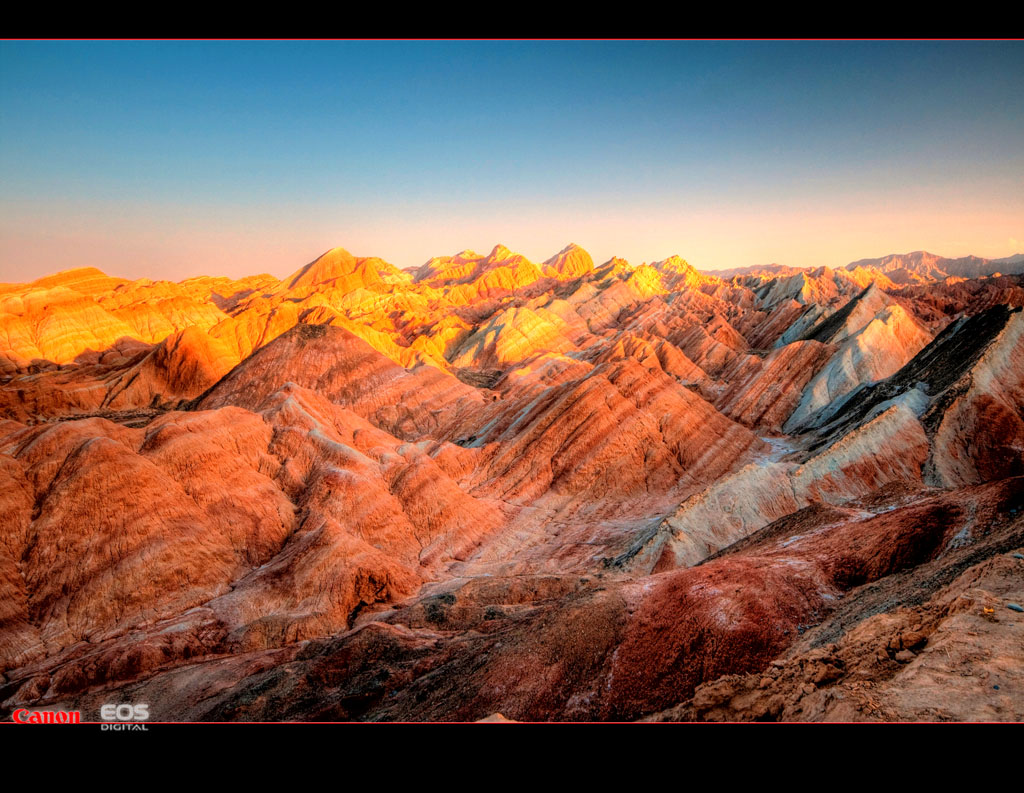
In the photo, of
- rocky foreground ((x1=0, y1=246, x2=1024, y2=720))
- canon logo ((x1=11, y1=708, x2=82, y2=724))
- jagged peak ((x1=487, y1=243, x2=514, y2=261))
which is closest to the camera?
canon logo ((x1=11, y1=708, x2=82, y2=724))

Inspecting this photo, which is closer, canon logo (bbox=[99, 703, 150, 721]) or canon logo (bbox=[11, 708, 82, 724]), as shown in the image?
canon logo (bbox=[99, 703, 150, 721])

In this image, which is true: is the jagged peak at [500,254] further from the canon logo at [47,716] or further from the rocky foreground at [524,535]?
the canon logo at [47,716]

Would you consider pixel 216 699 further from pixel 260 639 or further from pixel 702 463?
pixel 702 463

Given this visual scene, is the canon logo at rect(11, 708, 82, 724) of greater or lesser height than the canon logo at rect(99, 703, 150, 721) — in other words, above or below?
below

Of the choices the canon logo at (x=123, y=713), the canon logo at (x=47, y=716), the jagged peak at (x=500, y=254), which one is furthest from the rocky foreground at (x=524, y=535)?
the jagged peak at (x=500, y=254)

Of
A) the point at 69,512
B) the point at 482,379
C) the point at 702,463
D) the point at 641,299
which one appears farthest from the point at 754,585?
the point at 641,299

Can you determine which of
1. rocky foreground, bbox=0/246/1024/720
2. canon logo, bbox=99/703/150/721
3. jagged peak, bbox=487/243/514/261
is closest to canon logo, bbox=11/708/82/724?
canon logo, bbox=99/703/150/721

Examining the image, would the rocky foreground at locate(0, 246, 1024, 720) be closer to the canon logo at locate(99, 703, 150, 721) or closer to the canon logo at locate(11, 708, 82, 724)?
the canon logo at locate(99, 703, 150, 721)
